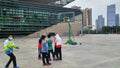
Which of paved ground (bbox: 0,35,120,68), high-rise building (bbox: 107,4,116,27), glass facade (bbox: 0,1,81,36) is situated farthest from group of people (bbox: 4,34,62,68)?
high-rise building (bbox: 107,4,116,27)

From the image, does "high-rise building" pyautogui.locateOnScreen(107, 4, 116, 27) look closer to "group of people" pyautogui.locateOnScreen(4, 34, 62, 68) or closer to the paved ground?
the paved ground

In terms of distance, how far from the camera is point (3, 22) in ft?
208

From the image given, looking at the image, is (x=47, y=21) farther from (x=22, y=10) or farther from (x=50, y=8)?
(x=22, y=10)

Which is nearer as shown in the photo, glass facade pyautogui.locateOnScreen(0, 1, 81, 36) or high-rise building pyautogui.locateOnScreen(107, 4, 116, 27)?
glass facade pyautogui.locateOnScreen(0, 1, 81, 36)

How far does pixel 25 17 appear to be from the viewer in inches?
2717

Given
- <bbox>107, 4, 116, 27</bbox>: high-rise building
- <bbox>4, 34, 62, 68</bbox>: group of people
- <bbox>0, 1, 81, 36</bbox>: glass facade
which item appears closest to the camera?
<bbox>4, 34, 62, 68</bbox>: group of people

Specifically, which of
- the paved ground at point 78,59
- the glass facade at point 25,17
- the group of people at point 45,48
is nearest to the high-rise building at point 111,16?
the glass facade at point 25,17

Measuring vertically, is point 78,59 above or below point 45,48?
below


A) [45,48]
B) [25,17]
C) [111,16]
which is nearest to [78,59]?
[45,48]

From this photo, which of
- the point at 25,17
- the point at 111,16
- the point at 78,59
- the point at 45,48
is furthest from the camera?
the point at 111,16

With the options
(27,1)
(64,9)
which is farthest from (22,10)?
(64,9)

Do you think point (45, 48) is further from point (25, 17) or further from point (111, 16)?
point (111, 16)

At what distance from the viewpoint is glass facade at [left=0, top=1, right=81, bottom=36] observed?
63.7 meters

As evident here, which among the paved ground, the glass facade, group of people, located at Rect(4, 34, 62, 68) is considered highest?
the glass facade
